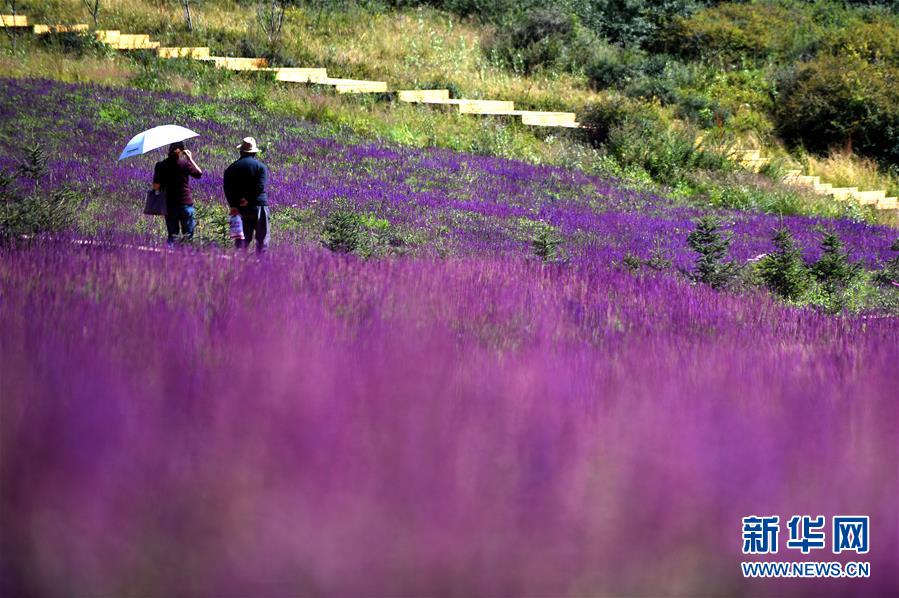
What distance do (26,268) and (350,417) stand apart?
4.73 feet

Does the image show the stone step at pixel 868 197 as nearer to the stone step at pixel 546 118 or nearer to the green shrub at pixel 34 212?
the stone step at pixel 546 118

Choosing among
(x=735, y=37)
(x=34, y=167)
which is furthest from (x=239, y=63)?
(x=735, y=37)

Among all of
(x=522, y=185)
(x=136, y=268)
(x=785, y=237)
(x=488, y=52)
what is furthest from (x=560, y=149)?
(x=136, y=268)

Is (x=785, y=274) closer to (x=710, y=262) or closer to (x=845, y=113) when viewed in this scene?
(x=710, y=262)

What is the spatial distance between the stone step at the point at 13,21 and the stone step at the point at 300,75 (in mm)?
7552

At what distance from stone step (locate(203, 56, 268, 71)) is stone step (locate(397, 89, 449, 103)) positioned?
142 inches

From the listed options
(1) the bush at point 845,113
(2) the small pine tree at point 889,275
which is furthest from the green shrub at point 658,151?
(2) the small pine tree at point 889,275

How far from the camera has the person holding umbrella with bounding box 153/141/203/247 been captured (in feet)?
33.7

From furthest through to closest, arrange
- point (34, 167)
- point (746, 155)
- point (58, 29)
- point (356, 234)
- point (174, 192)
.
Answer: point (746, 155), point (58, 29), point (34, 167), point (174, 192), point (356, 234)

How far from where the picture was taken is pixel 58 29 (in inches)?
1025

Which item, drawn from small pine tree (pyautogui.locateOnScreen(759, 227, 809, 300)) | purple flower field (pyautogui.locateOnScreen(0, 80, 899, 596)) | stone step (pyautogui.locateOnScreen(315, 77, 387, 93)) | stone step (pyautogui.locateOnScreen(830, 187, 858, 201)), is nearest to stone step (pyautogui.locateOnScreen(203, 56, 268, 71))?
stone step (pyautogui.locateOnScreen(315, 77, 387, 93))

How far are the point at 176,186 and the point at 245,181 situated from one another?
2.38 feet

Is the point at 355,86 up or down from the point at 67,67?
down

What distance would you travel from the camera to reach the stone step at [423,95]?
24.7 meters
